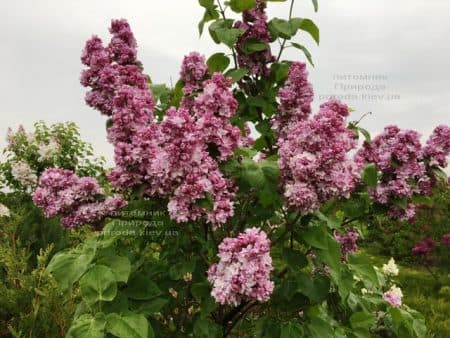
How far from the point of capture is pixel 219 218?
2.27 metres

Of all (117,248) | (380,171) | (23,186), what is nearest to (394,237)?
(23,186)

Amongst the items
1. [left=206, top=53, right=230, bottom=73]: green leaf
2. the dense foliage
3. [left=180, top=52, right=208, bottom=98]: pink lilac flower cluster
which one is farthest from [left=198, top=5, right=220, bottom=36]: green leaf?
[left=180, top=52, right=208, bottom=98]: pink lilac flower cluster

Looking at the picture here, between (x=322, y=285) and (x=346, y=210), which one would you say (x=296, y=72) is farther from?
(x=322, y=285)

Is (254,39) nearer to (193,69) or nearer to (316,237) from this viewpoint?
(193,69)

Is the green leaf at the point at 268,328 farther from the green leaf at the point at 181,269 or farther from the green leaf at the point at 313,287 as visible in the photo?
the green leaf at the point at 181,269

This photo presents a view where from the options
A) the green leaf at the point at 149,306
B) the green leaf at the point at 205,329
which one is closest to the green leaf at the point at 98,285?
the green leaf at the point at 149,306

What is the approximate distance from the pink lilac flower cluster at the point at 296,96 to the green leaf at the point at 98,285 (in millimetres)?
1243

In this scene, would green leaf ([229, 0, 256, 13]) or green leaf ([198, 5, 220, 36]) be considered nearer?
green leaf ([229, 0, 256, 13])

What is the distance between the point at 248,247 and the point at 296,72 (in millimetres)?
1290

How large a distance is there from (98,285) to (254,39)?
5.71 feet

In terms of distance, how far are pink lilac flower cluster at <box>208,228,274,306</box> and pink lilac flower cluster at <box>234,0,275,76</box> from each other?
151 centimetres

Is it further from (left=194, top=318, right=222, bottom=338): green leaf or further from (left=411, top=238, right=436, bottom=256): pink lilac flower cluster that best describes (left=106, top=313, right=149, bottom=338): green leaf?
(left=411, top=238, right=436, bottom=256): pink lilac flower cluster

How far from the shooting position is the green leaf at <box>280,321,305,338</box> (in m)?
2.60

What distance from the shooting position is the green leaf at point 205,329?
2.62m
